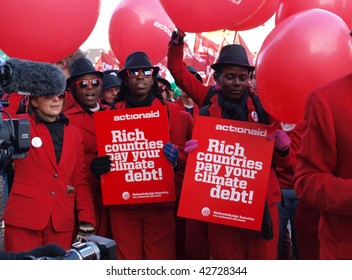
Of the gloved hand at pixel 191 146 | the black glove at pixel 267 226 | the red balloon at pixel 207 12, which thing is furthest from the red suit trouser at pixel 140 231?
the red balloon at pixel 207 12

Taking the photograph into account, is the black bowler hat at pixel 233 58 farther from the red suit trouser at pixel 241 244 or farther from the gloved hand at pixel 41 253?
the gloved hand at pixel 41 253

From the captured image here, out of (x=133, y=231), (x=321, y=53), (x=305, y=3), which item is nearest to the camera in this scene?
(x=321, y=53)

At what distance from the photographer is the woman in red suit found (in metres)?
3.67

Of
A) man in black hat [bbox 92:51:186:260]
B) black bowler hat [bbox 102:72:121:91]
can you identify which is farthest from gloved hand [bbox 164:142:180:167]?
black bowler hat [bbox 102:72:121:91]

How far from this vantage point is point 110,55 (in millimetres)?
11812

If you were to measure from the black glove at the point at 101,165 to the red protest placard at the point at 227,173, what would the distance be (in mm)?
644

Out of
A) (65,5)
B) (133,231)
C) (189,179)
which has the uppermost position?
(65,5)

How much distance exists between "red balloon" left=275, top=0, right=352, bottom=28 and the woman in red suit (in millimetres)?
1677

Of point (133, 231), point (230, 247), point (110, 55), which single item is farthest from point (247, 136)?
point (110, 55)

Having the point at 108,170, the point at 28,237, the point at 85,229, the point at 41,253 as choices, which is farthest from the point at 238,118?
the point at 41,253

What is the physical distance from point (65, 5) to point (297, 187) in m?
2.18

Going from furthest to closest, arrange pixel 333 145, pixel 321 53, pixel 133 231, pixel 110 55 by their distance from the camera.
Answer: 1. pixel 110 55
2. pixel 133 231
3. pixel 321 53
4. pixel 333 145

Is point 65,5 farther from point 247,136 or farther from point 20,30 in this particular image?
point 247,136

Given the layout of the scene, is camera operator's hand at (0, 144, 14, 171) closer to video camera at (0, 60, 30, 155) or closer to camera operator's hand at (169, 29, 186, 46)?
video camera at (0, 60, 30, 155)
